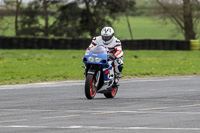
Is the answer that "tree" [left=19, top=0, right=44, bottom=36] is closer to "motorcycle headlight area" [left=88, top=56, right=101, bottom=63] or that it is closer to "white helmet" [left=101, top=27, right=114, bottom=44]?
"white helmet" [left=101, top=27, right=114, bottom=44]

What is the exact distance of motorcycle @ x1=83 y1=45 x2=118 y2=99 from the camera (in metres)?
11.5

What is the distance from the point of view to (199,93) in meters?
13.6

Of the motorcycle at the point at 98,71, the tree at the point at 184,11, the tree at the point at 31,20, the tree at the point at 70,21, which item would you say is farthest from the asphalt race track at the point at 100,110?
the tree at the point at 31,20

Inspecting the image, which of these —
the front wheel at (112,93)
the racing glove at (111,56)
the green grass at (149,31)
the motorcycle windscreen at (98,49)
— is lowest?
the green grass at (149,31)

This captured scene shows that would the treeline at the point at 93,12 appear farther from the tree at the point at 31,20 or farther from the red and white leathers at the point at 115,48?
the red and white leathers at the point at 115,48

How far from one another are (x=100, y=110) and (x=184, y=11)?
3568cm

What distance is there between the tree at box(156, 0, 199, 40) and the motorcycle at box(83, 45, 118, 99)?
33.2 metres

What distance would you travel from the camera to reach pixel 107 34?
12227mm

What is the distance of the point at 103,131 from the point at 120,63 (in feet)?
16.5

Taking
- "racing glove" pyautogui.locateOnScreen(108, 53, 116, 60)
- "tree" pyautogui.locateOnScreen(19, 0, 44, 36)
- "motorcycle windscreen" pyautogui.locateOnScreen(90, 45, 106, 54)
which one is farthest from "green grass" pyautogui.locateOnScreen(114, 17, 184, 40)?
"motorcycle windscreen" pyautogui.locateOnScreen(90, 45, 106, 54)

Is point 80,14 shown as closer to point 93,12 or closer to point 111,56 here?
point 93,12

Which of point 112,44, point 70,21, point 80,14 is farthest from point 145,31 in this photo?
point 112,44

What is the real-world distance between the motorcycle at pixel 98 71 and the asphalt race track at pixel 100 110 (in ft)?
0.91

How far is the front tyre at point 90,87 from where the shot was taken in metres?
11.3
